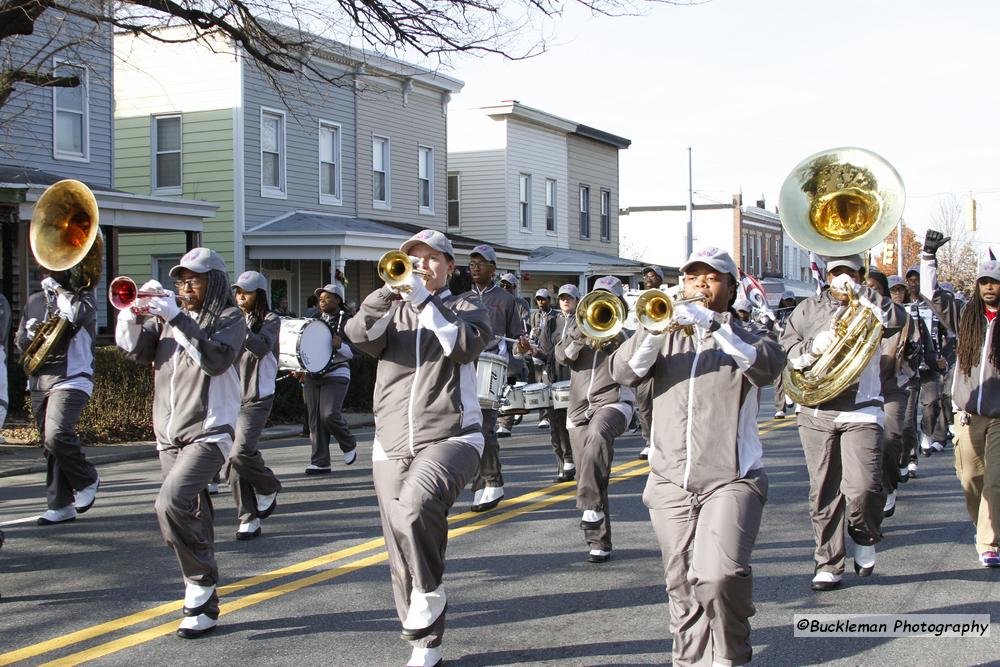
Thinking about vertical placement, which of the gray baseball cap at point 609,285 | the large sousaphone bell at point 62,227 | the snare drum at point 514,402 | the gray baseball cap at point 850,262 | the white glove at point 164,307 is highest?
the large sousaphone bell at point 62,227

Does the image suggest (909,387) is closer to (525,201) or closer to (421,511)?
(421,511)

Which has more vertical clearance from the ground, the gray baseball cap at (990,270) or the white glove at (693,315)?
the gray baseball cap at (990,270)

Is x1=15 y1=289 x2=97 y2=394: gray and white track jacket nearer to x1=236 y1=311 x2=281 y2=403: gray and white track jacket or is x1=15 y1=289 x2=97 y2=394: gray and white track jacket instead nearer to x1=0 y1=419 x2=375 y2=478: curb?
x1=236 y1=311 x2=281 y2=403: gray and white track jacket

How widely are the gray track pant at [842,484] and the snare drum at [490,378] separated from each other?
271 centimetres

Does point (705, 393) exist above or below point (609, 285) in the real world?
below

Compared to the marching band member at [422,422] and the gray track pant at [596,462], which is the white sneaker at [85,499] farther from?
the marching band member at [422,422]

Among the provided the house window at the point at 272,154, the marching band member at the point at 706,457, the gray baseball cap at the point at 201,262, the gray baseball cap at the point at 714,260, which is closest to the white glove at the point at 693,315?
the marching band member at the point at 706,457

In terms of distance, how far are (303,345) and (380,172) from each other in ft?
59.5

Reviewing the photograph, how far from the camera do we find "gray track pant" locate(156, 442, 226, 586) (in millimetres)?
5684

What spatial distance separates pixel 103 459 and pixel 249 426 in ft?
15.3

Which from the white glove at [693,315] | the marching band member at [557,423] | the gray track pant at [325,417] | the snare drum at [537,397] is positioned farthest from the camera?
the gray track pant at [325,417]

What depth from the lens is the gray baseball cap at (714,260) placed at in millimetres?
4742

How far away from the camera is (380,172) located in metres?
27.8

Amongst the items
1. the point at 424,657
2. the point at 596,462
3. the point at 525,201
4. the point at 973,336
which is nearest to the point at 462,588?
the point at 596,462
